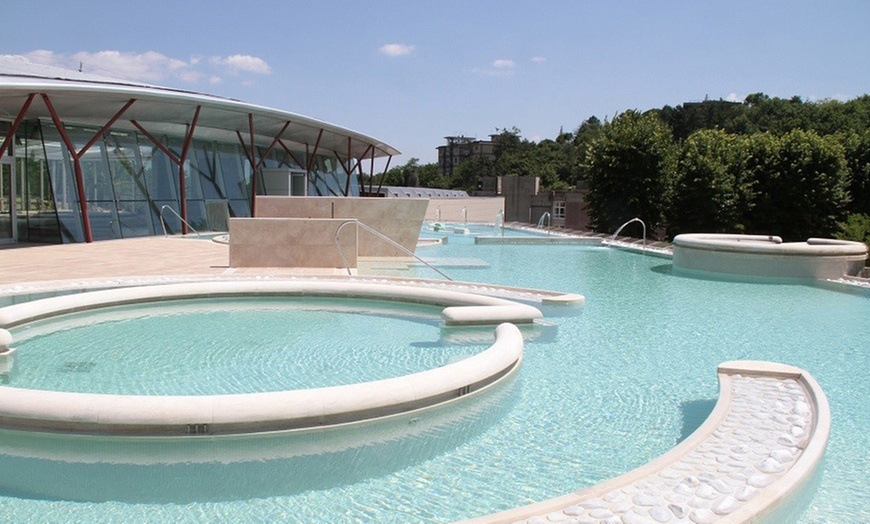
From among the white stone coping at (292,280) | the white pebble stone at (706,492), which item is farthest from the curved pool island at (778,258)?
the white pebble stone at (706,492)

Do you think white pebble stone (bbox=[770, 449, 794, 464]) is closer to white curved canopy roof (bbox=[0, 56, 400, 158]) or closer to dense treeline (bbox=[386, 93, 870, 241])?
white curved canopy roof (bbox=[0, 56, 400, 158])

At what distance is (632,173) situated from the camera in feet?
96.7

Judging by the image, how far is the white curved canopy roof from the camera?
1758 cm

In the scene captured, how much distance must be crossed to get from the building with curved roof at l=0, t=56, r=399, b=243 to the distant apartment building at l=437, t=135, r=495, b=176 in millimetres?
123690

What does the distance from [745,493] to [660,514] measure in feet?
2.06

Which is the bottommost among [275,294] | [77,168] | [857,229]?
[275,294]

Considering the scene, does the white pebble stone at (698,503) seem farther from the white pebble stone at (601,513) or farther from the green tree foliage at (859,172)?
the green tree foliage at (859,172)

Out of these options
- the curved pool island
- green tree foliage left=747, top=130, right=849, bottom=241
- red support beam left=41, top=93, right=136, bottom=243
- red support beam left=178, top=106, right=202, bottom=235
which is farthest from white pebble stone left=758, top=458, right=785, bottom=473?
green tree foliage left=747, top=130, right=849, bottom=241

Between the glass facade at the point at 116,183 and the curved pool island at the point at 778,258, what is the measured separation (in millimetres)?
16261

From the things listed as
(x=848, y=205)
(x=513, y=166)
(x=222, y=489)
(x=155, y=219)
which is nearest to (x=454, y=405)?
(x=222, y=489)

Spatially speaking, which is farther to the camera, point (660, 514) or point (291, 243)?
point (291, 243)

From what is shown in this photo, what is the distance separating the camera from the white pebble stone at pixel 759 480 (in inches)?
160

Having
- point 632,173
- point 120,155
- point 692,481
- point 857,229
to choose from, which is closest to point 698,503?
point 692,481

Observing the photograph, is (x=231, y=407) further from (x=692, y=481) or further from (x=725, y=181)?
(x=725, y=181)
